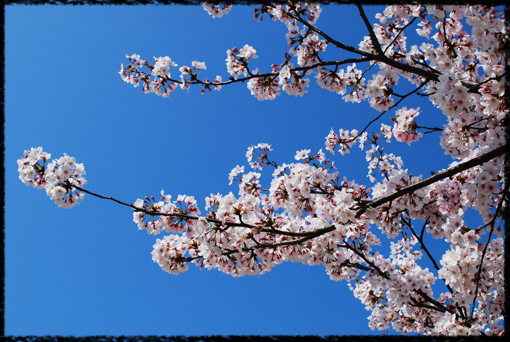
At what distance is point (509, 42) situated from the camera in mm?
3781

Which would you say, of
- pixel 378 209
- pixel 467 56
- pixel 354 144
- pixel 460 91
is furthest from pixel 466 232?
pixel 467 56

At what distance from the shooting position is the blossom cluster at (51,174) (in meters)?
3.90

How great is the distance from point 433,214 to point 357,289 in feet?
11.6

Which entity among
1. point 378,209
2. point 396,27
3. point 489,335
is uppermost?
point 396,27

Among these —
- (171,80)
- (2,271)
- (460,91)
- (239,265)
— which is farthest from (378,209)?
(2,271)

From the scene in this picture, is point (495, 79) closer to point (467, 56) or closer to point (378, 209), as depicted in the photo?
point (467, 56)

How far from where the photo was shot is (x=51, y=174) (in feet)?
12.7

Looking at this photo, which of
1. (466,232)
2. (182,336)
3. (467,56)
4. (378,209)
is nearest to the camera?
(182,336)

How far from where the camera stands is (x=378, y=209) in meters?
4.96

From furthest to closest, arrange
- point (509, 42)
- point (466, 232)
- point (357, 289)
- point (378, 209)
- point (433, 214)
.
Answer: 1. point (357, 289)
2. point (433, 214)
3. point (378, 209)
4. point (466, 232)
5. point (509, 42)

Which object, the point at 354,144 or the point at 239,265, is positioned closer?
the point at 239,265

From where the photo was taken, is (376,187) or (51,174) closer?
(51,174)

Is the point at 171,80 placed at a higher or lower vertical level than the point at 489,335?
higher

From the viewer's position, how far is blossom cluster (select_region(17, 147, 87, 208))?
390 cm
